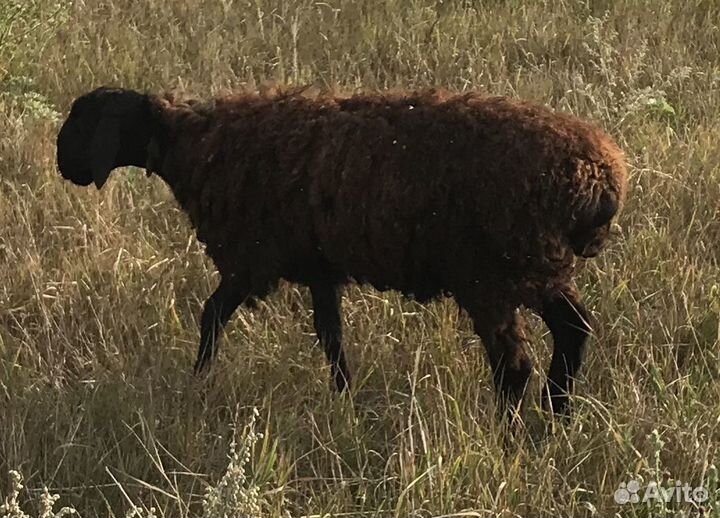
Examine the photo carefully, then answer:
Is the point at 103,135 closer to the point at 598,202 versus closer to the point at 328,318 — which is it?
the point at 328,318

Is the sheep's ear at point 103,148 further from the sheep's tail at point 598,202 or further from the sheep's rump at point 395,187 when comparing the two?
the sheep's tail at point 598,202

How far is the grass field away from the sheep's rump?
41 cm

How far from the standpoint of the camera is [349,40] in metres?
7.09

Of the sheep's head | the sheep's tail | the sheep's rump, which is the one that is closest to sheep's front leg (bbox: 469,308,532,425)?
the sheep's rump

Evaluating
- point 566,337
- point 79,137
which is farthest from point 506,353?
point 79,137

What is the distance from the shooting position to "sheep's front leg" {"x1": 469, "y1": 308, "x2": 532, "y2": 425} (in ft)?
11.1

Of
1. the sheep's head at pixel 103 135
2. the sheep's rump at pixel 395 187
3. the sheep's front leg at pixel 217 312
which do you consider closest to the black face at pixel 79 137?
the sheep's head at pixel 103 135

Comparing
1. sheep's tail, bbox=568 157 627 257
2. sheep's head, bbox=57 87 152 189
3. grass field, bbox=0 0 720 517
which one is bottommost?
grass field, bbox=0 0 720 517

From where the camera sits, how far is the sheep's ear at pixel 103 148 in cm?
402

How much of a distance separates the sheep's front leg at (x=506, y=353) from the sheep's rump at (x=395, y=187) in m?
0.12

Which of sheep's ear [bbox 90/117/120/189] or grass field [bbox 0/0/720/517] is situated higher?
sheep's ear [bbox 90/117/120/189]

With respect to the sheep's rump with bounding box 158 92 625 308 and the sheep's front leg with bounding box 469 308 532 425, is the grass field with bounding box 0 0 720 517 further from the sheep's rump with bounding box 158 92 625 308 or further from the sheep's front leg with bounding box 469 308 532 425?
the sheep's rump with bounding box 158 92 625 308

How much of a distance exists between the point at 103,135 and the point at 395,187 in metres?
1.40

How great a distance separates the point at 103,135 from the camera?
158 inches
